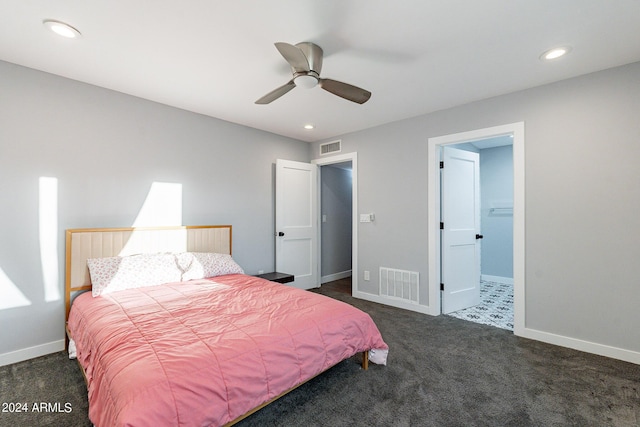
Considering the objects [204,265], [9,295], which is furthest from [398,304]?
[9,295]

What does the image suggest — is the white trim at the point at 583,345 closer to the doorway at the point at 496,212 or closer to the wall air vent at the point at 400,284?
the wall air vent at the point at 400,284

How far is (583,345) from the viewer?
2.61m

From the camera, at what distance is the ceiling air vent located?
182 inches

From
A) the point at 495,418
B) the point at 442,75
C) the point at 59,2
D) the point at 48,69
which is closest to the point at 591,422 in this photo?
the point at 495,418

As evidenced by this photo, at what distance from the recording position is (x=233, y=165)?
399cm

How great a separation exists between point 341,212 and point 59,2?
15.4 feet

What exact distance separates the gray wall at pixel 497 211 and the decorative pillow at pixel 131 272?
17.4 feet

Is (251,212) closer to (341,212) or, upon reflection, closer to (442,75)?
(341,212)

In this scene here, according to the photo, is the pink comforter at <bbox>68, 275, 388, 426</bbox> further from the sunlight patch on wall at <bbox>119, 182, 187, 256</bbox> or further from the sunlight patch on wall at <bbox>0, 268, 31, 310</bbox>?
the sunlight patch on wall at <bbox>119, 182, 187, 256</bbox>

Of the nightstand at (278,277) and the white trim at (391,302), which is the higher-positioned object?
the nightstand at (278,277)

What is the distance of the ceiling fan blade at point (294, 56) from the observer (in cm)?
184

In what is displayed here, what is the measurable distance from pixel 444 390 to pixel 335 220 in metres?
3.83

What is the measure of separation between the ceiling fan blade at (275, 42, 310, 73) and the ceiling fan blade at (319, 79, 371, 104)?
0.67ft

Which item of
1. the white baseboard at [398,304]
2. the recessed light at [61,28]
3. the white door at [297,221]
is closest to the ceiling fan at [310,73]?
the recessed light at [61,28]
